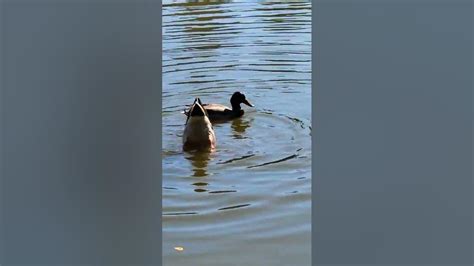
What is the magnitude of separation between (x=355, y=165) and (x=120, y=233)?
41 centimetres

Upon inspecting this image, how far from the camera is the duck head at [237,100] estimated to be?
7.23 metres

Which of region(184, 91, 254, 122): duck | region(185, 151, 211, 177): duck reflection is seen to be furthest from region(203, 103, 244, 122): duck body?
region(185, 151, 211, 177): duck reflection

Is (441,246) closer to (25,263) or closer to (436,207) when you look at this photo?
(436,207)

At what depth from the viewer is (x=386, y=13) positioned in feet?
3.70

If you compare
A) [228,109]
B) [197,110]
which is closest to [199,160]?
[197,110]

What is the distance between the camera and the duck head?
7227 mm

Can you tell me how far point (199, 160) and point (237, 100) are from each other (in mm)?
1259

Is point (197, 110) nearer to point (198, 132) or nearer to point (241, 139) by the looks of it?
point (198, 132)

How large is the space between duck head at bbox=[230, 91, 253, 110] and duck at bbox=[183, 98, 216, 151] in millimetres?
510

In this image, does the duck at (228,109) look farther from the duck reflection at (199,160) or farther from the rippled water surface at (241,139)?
the duck reflection at (199,160)

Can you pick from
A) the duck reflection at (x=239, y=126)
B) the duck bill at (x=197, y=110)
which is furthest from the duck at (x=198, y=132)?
the duck reflection at (x=239, y=126)

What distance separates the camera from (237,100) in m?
7.27

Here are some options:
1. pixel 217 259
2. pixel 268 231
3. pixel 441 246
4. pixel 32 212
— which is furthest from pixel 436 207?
pixel 268 231

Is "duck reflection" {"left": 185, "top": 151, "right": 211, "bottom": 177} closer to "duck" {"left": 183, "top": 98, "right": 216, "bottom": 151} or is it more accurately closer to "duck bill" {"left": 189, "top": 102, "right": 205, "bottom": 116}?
"duck" {"left": 183, "top": 98, "right": 216, "bottom": 151}
